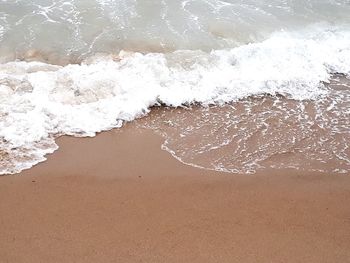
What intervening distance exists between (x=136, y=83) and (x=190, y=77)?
0.90m

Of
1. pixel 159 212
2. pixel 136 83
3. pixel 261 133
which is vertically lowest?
pixel 159 212

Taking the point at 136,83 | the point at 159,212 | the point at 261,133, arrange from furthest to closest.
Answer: the point at 136,83 → the point at 261,133 → the point at 159,212

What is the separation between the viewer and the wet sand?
401 cm

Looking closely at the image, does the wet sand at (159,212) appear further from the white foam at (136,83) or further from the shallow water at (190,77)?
the white foam at (136,83)

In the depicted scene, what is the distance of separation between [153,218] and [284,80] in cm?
361

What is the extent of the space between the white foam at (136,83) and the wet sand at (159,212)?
0.49 metres

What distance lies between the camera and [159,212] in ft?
14.5

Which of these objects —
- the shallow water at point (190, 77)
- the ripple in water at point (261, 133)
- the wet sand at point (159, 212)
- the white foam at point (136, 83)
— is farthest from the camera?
the white foam at point (136, 83)

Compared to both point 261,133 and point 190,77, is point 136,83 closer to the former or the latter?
point 190,77

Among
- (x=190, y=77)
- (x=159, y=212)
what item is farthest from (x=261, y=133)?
(x=159, y=212)

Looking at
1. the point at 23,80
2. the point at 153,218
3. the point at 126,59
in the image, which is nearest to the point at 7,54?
the point at 23,80

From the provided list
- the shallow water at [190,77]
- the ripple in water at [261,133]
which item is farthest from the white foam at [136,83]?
the ripple in water at [261,133]

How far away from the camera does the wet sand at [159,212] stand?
4012mm

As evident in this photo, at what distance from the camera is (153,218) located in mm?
4344
